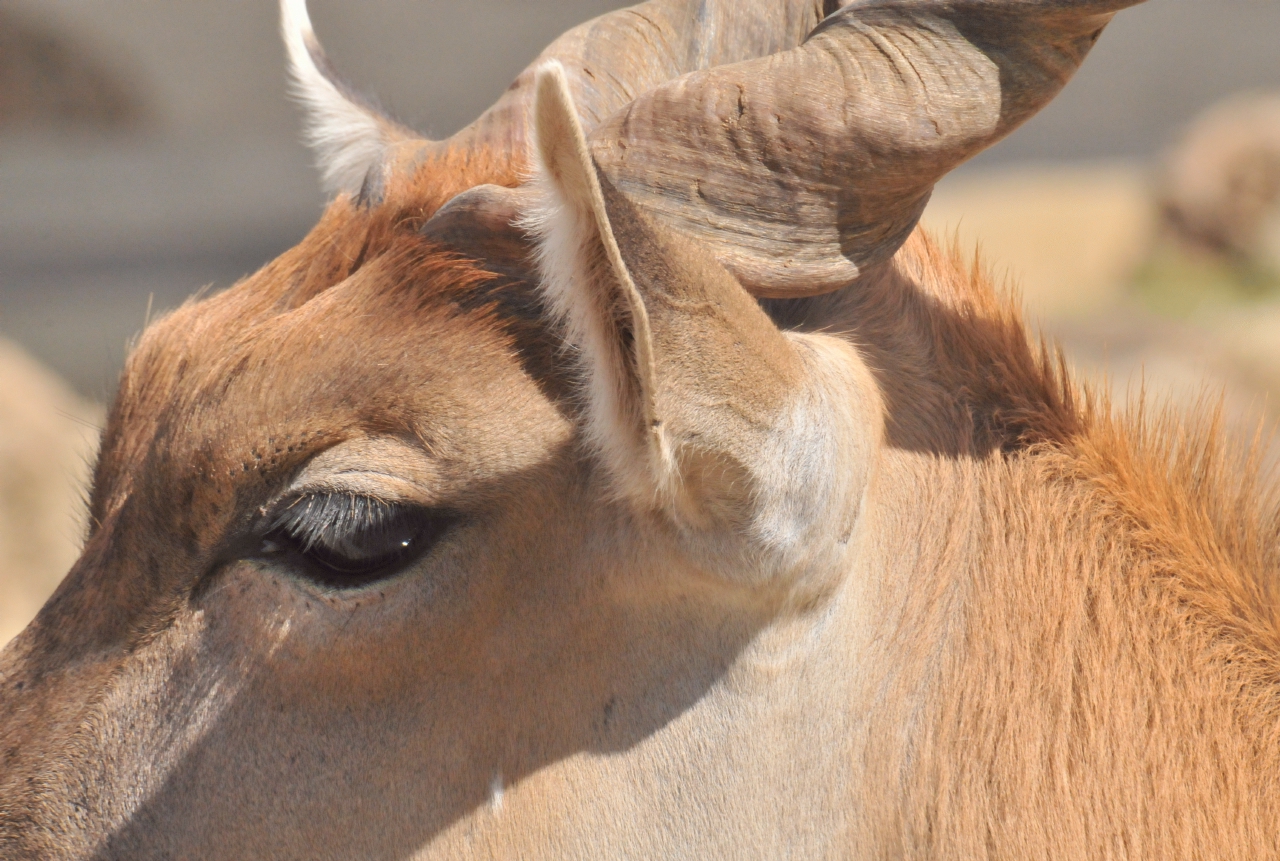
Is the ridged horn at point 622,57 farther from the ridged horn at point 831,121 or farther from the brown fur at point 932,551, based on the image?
the ridged horn at point 831,121

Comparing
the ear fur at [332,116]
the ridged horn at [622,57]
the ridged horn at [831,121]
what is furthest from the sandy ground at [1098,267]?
the ridged horn at [831,121]

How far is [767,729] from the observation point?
2.36 metres

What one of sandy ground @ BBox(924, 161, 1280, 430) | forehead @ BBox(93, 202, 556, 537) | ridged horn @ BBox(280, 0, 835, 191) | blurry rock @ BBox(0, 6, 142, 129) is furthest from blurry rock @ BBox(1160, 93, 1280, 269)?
forehead @ BBox(93, 202, 556, 537)

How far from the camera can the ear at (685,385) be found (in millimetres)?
1916

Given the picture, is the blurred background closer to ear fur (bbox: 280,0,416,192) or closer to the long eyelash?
ear fur (bbox: 280,0,416,192)

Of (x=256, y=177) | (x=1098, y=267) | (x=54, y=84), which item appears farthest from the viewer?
(x=256, y=177)

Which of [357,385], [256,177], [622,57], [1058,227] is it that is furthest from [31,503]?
[1058,227]

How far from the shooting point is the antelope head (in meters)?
2.28

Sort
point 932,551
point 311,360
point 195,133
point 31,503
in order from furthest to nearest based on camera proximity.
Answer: point 195,133 → point 31,503 → point 932,551 → point 311,360

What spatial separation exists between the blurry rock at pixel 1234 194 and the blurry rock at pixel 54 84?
47.6 ft

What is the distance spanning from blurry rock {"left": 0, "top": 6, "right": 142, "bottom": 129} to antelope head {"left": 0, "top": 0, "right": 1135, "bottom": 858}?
55.3ft

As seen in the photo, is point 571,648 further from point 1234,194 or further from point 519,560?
point 1234,194

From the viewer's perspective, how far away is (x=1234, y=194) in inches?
604

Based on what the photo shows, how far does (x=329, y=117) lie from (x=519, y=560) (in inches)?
74.2
